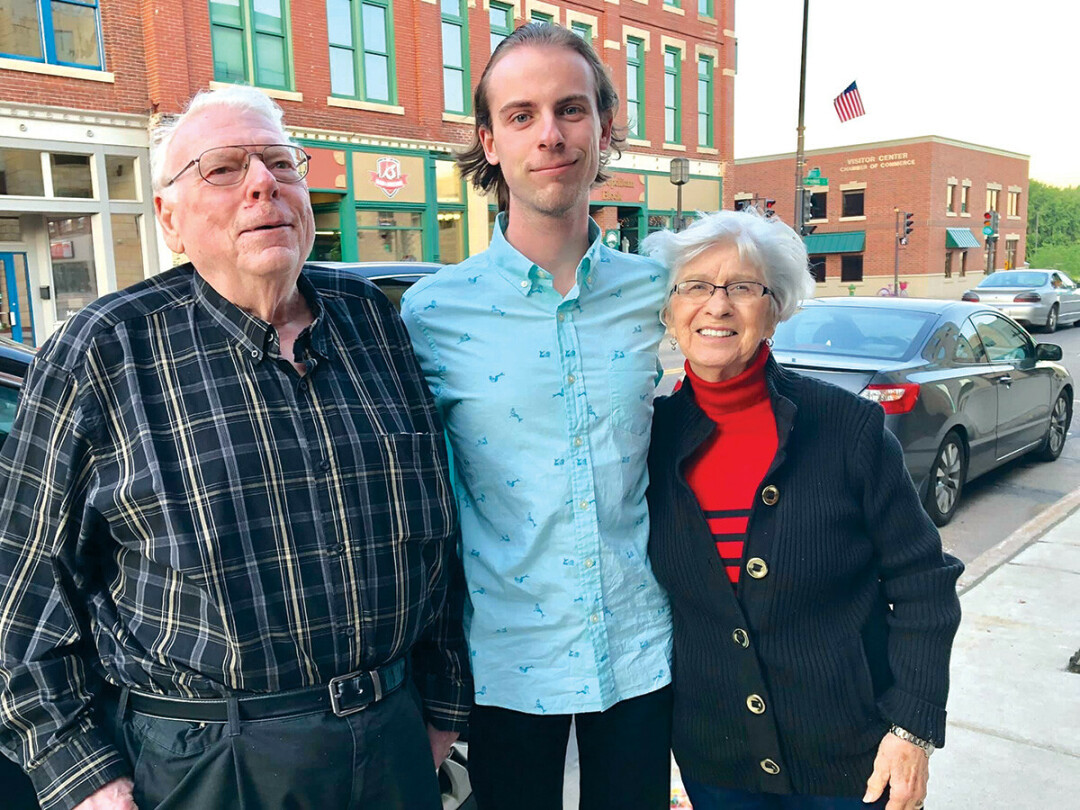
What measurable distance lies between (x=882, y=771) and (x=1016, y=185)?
57140 mm

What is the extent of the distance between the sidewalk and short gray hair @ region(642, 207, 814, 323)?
2094 mm

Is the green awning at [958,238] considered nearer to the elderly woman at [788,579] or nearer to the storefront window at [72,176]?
the storefront window at [72,176]

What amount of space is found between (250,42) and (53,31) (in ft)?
11.0

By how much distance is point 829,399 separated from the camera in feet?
6.61

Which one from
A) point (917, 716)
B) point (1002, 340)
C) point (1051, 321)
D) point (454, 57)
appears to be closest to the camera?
point (917, 716)

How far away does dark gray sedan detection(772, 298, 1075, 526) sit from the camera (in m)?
5.96

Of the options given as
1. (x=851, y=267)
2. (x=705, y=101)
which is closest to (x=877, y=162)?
(x=851, y=267)

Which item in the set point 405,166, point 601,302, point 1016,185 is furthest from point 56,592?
point 1016,185

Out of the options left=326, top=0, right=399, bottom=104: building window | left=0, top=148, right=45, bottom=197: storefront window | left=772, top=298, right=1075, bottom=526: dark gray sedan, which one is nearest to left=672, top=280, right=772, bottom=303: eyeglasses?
left=772, top=298, right=1075, bottom=526: dark gray sedan

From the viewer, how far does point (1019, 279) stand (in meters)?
22.7

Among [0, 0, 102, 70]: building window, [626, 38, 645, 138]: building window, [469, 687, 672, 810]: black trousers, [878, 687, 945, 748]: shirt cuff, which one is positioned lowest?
[469, 687, 672, 810]: black trousers

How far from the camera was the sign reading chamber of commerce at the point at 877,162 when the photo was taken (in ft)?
140

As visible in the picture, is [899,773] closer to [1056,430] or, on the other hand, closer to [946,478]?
[946,478]

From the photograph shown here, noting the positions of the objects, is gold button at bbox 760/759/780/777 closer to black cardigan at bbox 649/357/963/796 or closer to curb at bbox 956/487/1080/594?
black cardigan at bbox 649/357/963/796
